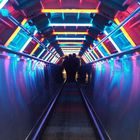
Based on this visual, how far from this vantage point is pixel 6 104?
438 cm

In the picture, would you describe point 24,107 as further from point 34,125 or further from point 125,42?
point 125,42

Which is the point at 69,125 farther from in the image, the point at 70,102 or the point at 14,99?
the point at 70,102

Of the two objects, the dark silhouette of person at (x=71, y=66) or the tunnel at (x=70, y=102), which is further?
the dark silhouette of person at (x=71, y=66)

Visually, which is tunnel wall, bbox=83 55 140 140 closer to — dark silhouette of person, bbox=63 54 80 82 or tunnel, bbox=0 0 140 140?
tunnel, bbox=0 0 140 140

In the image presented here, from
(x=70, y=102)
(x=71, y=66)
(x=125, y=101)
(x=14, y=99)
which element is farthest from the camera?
(x=71, y=66)

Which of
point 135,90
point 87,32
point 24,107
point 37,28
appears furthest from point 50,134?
point 87,32

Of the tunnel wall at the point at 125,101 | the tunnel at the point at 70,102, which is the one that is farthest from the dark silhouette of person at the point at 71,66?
the tunnel wall at the point at 125,101

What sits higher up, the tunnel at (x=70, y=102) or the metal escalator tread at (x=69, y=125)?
the tunnel at (x=70, y=102)

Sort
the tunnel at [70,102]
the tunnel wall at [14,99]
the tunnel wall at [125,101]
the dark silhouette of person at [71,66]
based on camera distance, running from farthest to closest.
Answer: the dark silhouette of person at [71,66] → the tunnel at [70,102] → the tunnel wall at [14,99] → the tunnel wall at [125,101]

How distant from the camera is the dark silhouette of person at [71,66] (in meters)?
26.7

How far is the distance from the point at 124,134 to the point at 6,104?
1731 mm

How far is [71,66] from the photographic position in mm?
26969

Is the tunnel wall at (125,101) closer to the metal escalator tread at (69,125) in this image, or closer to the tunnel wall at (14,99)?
the metal escalator tread at (69,125)

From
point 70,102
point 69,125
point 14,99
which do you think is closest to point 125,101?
point 14,99
